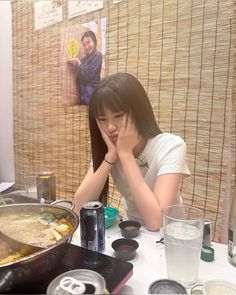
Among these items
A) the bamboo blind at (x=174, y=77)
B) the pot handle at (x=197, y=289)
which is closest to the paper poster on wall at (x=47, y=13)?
the bamboo blind at (x=174, y=77)

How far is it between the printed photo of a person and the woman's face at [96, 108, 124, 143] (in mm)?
1112

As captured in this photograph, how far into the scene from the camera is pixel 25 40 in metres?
2.99

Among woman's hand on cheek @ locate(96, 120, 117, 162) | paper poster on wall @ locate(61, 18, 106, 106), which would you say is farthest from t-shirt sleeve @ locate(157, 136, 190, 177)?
paper poster on wall @ locate(61, 18, 106, 106)

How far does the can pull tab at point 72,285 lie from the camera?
1.90ft

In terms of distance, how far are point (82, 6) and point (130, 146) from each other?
1724mm

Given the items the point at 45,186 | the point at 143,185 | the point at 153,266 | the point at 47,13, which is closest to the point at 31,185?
the point at 45,186

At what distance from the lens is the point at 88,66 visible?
250 centimetres

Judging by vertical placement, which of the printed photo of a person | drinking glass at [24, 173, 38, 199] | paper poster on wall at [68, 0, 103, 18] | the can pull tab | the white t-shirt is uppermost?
paper poster on wall at [68, 0, 103, 18]

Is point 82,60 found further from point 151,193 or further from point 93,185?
point 151,193

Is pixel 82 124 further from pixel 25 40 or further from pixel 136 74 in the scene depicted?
pixel 25 40

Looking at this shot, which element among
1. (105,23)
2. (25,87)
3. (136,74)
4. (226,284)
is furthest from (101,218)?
(25,87)

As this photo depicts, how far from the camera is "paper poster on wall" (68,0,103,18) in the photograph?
238 centimetres

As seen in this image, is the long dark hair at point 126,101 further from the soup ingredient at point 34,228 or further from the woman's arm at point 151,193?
the soup ingredient at point 34,228

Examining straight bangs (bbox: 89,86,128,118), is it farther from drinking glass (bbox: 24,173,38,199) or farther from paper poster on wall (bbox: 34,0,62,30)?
paper poster on wall (bbox: 34,0,62,30)
